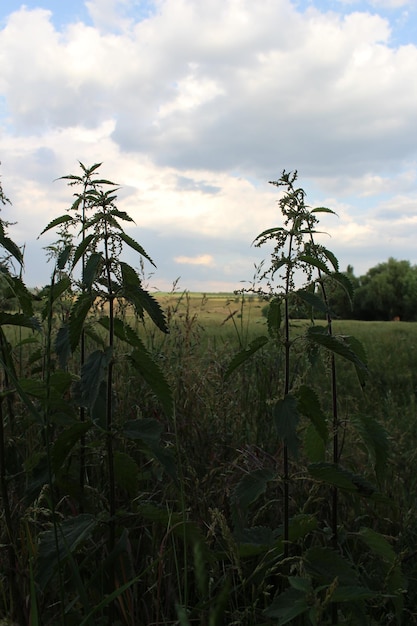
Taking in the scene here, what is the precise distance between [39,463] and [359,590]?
1.03 m

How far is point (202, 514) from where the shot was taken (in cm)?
248

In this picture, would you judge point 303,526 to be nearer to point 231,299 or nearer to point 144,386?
point 144,386

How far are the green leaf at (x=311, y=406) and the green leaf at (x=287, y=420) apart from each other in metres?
0.07

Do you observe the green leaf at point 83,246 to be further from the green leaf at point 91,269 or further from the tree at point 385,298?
the tree at point 385,298

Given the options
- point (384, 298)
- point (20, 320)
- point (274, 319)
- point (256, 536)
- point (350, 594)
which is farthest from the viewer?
point (384, 298)

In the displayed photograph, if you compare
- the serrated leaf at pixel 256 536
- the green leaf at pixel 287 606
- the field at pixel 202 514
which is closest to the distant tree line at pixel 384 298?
the field at pixel 202 514

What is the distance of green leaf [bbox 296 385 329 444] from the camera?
171 centimetres

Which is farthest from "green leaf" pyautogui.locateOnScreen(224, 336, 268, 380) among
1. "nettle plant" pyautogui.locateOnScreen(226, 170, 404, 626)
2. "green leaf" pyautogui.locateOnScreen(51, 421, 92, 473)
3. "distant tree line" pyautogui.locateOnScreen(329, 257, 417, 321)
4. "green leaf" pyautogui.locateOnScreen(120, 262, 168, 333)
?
"distant tree line" pyautogui.locateOnScreen(329, 257, 417, 321)

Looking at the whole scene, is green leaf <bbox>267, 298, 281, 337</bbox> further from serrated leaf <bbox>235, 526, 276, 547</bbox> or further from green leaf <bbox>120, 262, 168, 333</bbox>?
serrated leaf <bbox>235, 526, 276, 547</bbox>

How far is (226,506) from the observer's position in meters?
2.67

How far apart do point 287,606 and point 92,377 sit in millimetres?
836

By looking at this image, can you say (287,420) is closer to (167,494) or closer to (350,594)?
(350,594)

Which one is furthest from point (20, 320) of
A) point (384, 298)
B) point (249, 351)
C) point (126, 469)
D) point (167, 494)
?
point (384, 298)

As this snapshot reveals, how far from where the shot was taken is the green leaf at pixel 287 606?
56.9 inches
